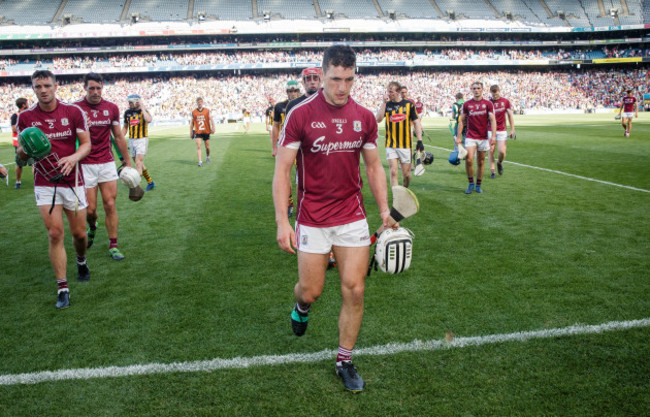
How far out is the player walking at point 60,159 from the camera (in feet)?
16.1

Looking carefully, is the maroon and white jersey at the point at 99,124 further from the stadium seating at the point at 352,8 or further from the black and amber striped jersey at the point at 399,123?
the stadium seating at the point at 352,8

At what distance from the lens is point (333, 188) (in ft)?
11.1

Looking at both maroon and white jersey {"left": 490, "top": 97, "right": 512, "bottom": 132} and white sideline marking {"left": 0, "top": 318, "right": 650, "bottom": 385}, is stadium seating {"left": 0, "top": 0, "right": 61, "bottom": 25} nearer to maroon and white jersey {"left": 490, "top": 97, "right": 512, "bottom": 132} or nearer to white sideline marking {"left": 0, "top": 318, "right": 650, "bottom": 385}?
maroon and white jersey {"left": 490, "top": 97, "right": 512, "bottom": 132}

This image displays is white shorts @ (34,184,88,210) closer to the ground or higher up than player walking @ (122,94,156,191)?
closer to the ground

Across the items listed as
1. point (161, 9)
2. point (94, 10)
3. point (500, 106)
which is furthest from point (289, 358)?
point (94, 10)

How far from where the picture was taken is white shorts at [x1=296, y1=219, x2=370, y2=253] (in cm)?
341

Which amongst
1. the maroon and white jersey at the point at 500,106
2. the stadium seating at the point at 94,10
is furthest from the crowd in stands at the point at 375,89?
the maroon and white jersey at the point at 500,106

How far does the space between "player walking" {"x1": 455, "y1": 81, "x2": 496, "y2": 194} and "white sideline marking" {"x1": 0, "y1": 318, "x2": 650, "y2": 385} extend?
655cm

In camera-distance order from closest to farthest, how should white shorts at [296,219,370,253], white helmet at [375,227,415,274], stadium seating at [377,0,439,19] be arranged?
white shorts at [296,219,370,253]
white helmet at [375,227,415,274]
stadium seating at [377,0,439,19]

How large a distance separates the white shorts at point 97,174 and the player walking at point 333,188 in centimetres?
407

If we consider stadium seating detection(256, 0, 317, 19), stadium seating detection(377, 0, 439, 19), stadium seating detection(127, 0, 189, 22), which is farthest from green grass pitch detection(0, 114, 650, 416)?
stadium seating detection(377, 0, 439, 19)

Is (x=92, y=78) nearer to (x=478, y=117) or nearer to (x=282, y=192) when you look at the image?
(x=282, y=192)

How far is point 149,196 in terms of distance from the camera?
37.2 ft

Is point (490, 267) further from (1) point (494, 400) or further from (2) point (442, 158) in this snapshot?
(2) point (442, 158)
